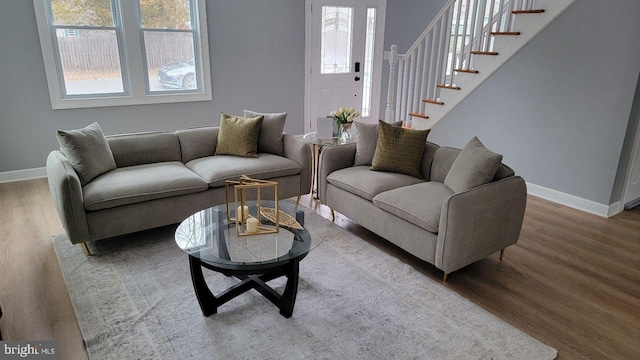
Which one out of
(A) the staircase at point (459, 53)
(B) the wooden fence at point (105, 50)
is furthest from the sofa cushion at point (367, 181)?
(B) the wooden fence at point (105, 50)

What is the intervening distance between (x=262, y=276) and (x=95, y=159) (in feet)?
5.55

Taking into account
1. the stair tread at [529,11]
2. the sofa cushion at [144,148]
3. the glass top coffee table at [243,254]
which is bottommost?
the glass top coffee table at [243,254]

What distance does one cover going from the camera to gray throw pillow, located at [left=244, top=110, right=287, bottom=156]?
3.95 m

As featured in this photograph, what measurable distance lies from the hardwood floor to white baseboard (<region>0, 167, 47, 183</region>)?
761mm

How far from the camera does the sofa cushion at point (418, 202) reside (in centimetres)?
268

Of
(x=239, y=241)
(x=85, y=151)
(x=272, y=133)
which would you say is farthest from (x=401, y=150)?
(x=85, y=151)

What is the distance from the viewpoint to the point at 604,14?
3.58m

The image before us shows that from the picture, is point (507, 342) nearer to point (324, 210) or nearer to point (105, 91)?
point (324, 210)

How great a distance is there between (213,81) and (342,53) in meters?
2.03

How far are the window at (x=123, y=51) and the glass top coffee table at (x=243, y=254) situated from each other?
2954mm

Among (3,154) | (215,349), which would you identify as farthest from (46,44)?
(215,349)

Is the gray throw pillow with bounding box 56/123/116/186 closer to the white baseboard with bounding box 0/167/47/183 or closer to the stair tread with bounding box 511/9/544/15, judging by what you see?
the white baseboard with bounding box 0/167/47/183

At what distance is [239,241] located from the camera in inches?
91.4

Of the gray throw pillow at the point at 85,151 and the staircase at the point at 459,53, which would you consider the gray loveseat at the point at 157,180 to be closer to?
the gray throw pillow at the point at 85,151
